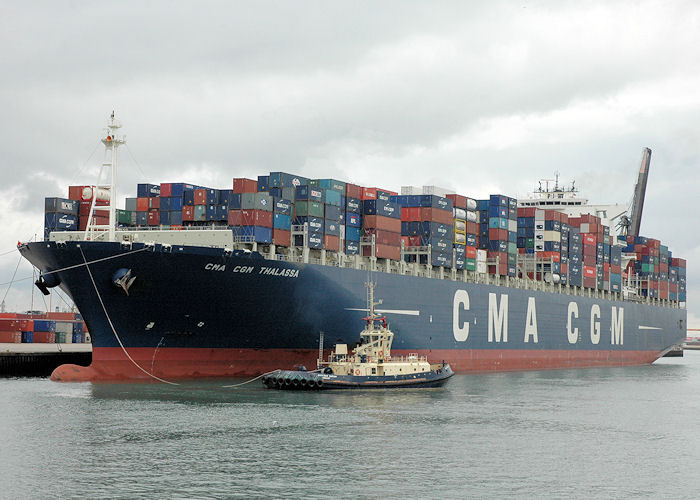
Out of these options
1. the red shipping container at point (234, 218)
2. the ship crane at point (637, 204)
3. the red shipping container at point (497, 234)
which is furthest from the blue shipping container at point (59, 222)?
the ship crane at point (637, 204)

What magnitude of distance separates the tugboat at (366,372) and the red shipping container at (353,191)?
6.18m

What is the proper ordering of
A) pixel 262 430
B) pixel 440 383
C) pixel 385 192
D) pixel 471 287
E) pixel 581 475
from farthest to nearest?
1. pixel 471 287
2. pixel 385 192
3. pixel 440 383
4. pixel 262 430
5. pixel 581 475

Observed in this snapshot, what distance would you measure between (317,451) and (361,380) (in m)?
15.6

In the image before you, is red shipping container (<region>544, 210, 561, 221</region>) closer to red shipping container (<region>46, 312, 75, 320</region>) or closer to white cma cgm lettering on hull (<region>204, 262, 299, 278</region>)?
white cma cgm lettering on hull (<region>204, 262, 299, 278</region>)

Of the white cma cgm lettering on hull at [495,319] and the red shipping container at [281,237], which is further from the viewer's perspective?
the white cma cgm lettering on hull at [495,319]

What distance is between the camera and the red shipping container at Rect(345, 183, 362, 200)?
165ft

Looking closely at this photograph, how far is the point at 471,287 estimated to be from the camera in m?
59.2

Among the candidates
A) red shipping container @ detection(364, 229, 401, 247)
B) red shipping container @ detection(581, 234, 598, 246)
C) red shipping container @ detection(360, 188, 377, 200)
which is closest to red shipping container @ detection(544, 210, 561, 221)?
red shipping container @ detection(581, 234, 598, 246)

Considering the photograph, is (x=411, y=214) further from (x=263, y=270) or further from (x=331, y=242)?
(x=263, y=270)

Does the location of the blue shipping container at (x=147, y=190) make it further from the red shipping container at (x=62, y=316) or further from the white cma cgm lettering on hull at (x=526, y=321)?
the red shipping container at (x=62, y=316)

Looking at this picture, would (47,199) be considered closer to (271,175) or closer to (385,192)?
(271,175)

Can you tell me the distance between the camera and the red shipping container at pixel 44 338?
224 ft

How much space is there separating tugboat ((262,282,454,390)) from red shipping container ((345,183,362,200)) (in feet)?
20.3

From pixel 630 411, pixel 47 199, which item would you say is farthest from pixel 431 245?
pixel 47 199
